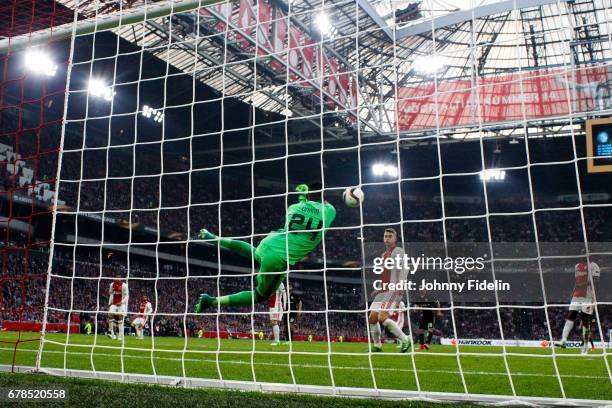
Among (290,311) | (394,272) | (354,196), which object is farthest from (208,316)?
(290,311)

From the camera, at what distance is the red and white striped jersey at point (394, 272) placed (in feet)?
25.9

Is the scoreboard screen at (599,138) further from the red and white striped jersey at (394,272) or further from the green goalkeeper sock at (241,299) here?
the green goalkeeper sock at (241,299)

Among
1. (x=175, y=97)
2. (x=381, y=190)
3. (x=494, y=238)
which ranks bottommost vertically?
(x=494, y=238)

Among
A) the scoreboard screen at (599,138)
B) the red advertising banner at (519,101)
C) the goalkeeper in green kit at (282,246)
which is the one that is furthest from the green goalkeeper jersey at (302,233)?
the red advertising banner at (519,101)

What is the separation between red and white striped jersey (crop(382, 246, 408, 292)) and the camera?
25.9 ft

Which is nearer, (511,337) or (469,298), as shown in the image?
(469,298)

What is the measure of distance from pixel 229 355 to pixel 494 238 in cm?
2649

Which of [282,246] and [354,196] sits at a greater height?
[354,196]

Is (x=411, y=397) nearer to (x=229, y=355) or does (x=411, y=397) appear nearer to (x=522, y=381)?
(x=522, y=381)

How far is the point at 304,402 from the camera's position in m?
4.23

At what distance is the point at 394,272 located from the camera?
796 centimetres

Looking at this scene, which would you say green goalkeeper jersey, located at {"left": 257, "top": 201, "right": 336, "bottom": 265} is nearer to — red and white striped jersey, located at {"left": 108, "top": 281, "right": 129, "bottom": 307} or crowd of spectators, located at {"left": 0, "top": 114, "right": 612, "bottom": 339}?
red and white striped jersey, located at {"left": 108, "top": 281, "right": 129, "bottom": 307}

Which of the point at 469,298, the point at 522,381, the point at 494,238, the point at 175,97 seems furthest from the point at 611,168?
the point at 494,238

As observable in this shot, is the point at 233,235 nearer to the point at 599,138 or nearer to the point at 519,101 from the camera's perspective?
the point at 519,101
